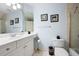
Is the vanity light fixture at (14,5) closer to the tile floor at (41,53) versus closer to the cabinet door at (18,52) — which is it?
the cabinet door at (18,52)

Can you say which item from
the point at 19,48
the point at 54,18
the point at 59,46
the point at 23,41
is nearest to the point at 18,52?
the point at 19,48

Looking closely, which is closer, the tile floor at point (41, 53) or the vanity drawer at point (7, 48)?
the vanity drawer at point (7, 48)

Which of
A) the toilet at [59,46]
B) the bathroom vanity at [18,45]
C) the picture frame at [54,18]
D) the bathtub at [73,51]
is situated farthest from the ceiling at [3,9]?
the bathtub at [73,51]

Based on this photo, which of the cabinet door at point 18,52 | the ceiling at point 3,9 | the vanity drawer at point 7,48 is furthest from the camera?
the ceiling at point 3,9

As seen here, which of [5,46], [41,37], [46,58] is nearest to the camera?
[5,46]

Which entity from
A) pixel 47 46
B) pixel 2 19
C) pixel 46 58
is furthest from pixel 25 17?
pixel 46 58

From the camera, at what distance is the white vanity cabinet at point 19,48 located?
1226mm

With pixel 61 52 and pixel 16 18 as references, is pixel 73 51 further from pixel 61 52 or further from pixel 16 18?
pixel 16 18

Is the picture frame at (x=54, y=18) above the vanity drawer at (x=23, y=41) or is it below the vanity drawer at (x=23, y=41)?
above

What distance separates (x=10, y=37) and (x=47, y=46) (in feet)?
1.82

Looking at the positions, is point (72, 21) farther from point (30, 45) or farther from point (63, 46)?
point (30, 45)

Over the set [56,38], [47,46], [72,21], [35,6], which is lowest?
[47,46]

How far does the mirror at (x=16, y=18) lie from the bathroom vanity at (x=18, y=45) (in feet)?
0.35

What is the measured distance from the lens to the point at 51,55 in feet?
5.03
